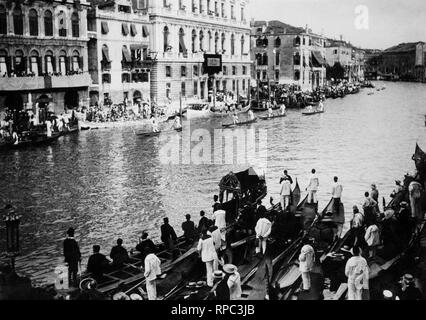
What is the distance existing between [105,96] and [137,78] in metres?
3.89

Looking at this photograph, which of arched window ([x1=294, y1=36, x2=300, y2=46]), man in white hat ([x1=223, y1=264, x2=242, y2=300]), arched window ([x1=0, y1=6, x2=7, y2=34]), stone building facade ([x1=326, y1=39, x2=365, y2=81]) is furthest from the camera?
stone building facade ([x1=326, y1=39, x2=365, y2=81])

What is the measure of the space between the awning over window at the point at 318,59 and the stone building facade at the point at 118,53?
2483 centimetres

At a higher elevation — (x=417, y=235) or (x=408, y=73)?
(x=408, y=73)

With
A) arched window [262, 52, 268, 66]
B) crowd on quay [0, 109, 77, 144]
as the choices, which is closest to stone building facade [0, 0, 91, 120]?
crowd on quay [0, 109, 77, 144]

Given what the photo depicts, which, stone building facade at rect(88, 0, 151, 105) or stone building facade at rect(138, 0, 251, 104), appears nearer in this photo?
stone building facade at rect(88, 0, 151, 105)

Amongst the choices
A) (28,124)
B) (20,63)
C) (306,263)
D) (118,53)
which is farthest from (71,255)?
(118,53)

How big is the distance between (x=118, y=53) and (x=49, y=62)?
6.72 m

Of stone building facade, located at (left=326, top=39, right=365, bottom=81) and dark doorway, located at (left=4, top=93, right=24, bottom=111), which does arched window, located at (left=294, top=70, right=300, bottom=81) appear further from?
dark doorway, located at (left=4, top=93, right=24, bottom=111)

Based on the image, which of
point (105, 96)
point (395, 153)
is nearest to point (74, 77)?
point (105, 96)

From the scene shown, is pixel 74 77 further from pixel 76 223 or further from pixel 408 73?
pixel 408 73

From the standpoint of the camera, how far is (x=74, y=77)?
33.1m

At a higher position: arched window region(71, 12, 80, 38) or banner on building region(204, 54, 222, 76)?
arched window region(71, 12, 80, 38)

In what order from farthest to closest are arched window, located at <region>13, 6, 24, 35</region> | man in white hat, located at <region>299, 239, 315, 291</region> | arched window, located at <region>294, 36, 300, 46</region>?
arched window, located at <region>294, 36, 300, 46</region> < arched window, located at <region>13, 6, 24, 35</region> < man in white hat, located at <region>299, 239, 315, 291</region>

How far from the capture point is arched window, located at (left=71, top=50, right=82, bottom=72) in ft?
111
